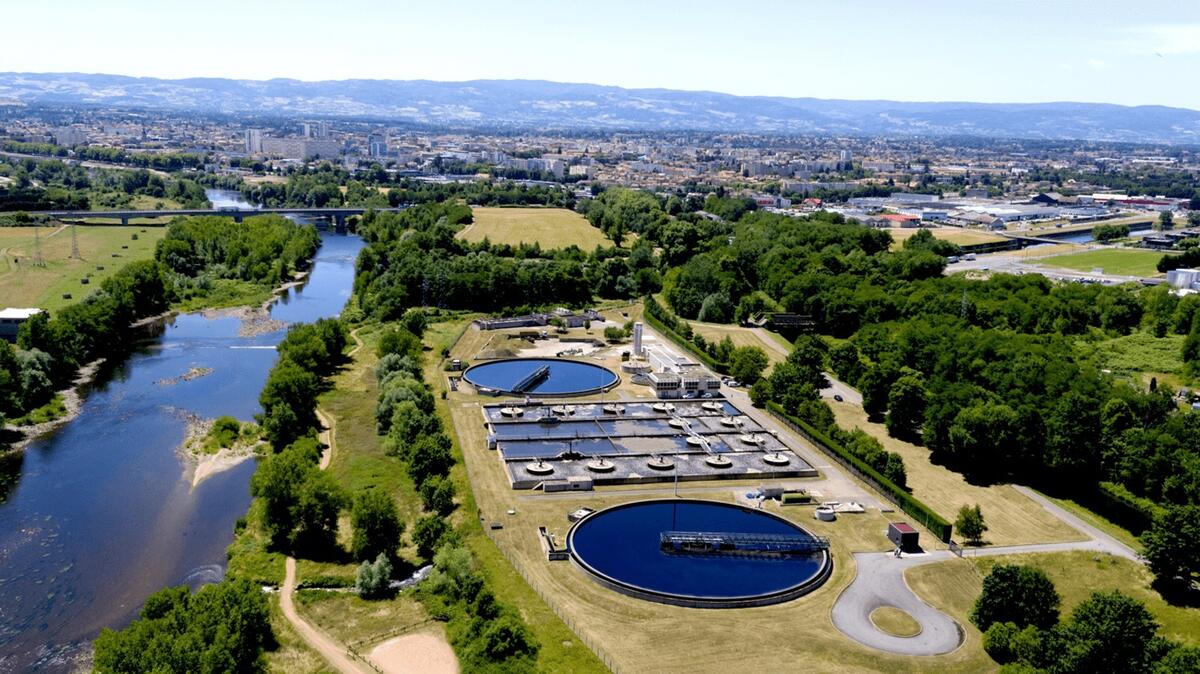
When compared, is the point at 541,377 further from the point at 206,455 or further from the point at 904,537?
the point at 904,537

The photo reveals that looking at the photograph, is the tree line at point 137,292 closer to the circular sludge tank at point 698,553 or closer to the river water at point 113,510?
the river water at point 113,510

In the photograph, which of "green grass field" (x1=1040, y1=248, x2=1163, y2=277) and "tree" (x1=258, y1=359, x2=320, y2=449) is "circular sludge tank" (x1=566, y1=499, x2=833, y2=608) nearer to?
"tree" (x1=258, y1=359, x2=320, y2=449)

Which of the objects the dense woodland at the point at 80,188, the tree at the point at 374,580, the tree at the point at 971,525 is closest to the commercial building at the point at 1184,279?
the tree at the point at 971,525

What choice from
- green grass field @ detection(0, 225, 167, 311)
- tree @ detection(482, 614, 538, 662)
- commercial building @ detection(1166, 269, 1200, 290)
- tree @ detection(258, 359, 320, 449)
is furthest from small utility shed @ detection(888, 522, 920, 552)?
commercial building @ detection(1166, 269, 1200, 290)

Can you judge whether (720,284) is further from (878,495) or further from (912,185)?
(912,185)

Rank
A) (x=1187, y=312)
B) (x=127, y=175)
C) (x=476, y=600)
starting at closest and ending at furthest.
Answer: (x=476, y=600) → (x=1187, y=312) → (x=127, y=175)

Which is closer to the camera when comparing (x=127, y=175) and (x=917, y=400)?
(x=917, y=400)

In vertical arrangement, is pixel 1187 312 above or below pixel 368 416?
above

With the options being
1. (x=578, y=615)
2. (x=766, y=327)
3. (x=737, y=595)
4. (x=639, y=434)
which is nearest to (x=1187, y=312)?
(x=766, y=327)
